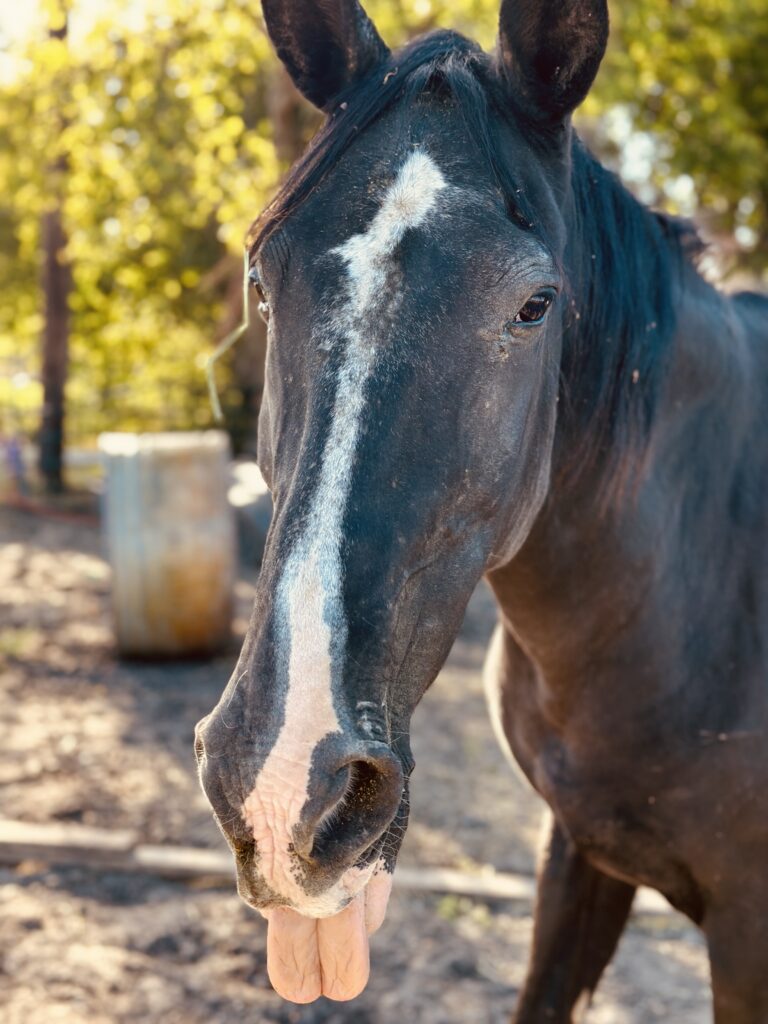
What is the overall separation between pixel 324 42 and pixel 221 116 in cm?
708

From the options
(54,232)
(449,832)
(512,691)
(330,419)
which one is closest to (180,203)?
(54,232)

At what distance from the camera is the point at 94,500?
12.2m

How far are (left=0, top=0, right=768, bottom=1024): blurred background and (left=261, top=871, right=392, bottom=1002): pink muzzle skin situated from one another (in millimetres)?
1650

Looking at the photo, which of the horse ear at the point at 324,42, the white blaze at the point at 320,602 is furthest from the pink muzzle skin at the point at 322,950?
the horse ear at the point at 324,42

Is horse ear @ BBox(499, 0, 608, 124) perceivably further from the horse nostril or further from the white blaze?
the horse nostril

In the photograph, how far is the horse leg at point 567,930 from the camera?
2.61 meters

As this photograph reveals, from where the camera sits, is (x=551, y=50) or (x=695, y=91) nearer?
(x=551, y=50)

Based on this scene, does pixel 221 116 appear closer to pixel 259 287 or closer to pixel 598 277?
pixel 598 277

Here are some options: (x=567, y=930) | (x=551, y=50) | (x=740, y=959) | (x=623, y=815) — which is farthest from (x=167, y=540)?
(x=551, y=50)

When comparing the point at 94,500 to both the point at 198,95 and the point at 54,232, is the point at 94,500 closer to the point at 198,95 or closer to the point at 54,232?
the point at 54,232

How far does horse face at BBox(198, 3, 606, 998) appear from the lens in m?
1.29

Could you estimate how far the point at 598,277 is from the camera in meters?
1.98

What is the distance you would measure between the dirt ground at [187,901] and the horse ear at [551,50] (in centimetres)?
257

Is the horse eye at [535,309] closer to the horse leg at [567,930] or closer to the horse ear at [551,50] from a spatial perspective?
the horse ear at [551,50]
